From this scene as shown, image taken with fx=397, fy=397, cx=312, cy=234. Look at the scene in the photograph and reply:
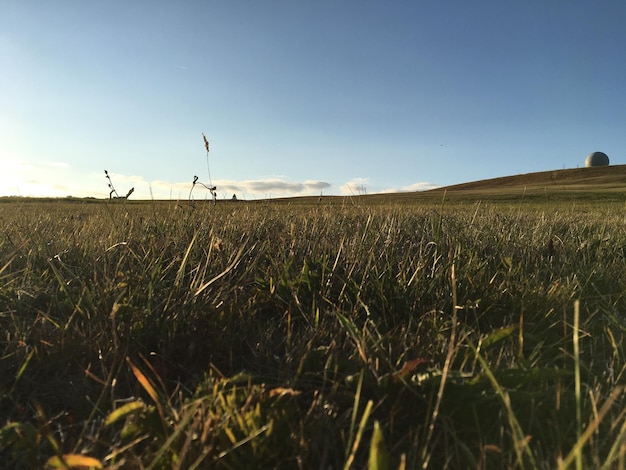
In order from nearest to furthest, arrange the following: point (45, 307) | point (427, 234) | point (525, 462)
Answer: point (525, 462)
point (45, 307)
point (427, 234)

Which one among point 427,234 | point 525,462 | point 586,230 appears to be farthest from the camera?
point 586,230

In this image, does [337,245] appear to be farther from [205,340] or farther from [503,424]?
[503,424]

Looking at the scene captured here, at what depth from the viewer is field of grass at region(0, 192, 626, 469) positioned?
1.02 metres

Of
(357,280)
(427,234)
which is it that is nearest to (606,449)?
(357,280)

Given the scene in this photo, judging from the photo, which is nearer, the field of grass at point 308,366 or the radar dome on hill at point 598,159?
the field of grass at point 308,366

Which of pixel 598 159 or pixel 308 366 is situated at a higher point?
pixel 598 159

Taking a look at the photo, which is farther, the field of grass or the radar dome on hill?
the radar dome on hill

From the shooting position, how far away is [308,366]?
138 cm

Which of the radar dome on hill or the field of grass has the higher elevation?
the radar dome on hill

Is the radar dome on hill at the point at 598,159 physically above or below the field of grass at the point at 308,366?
above

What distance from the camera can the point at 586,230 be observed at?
433 centimetres

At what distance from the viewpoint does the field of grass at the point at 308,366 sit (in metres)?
1.02

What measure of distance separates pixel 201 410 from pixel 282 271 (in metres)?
1.18

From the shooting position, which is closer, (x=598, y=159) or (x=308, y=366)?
(x=308, y=366)
